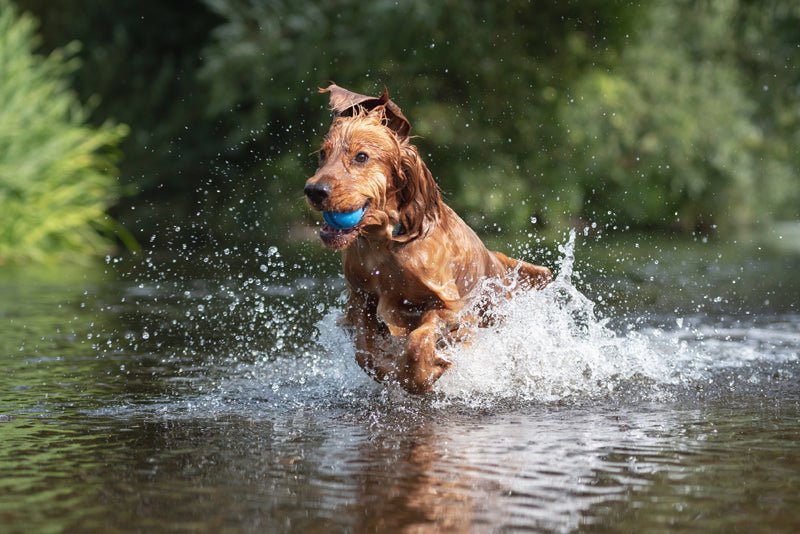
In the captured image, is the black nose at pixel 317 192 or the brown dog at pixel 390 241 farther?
the brown dog at pixel 390 241

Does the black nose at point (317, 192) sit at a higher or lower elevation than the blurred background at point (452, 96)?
lower

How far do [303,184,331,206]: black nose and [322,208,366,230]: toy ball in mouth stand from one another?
0.29 feet

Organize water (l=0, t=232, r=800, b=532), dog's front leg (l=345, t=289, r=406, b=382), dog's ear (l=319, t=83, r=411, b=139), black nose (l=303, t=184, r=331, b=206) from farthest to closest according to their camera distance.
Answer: dog's front leg (l=345, t=289, r=406, b=382)
dog's ear (l=319, t=83, r=411, b=139)
black nose (l=303, t=184, r=331, b=206)
water (l=0, t=232, r=800, b=532)

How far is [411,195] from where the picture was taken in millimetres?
6379

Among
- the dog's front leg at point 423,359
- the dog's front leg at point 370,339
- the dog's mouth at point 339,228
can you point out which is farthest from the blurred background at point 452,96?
the dog's mouth at point 339,228

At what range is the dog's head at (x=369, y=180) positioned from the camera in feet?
19.4

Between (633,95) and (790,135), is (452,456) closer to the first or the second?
(633,95)

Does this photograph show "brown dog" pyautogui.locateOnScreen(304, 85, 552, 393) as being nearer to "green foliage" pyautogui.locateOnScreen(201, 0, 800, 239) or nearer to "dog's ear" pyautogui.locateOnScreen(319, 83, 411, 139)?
"dog's ear" pyautogui.locateOnScreen(319, 83, 411, 139)

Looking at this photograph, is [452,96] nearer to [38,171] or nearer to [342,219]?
[38,171]

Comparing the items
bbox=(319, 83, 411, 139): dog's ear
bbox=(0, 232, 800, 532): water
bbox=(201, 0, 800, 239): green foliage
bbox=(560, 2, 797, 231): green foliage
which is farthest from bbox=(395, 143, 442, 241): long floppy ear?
bbox=(560, 2, 797, 231): green foliage

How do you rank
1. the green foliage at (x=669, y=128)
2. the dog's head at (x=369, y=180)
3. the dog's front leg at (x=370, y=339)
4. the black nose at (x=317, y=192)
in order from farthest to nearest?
the green foliage at (x=669, y=128) < the dog's front leg at (x=370, y=339) < the dog's head at (x=369, y=180) < the black nose at (x=317, y=192)

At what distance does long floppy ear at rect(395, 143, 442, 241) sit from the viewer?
6.32m

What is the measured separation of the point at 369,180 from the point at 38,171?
10.8 meters

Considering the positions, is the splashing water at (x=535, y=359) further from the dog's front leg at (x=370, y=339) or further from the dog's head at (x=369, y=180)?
the dog's head at (x=369, y=180)
